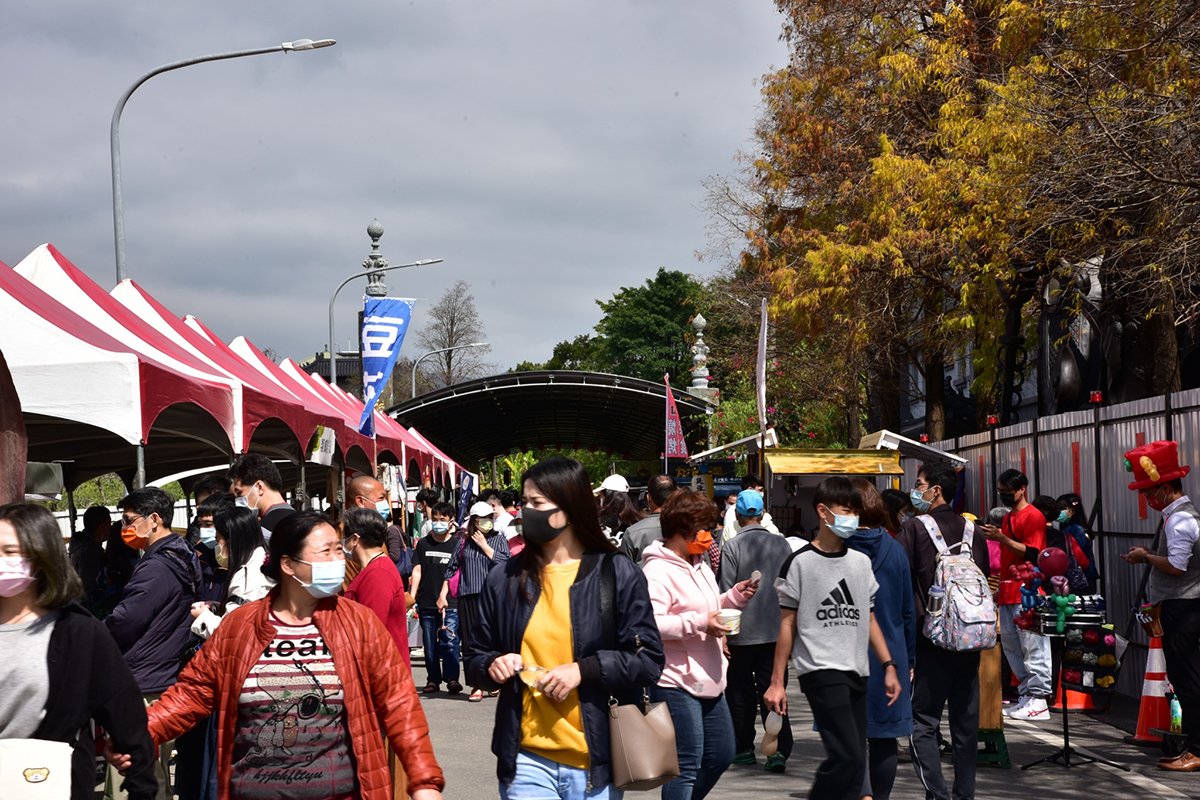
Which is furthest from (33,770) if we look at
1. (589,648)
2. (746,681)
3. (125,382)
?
(746,681)

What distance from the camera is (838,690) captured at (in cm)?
646

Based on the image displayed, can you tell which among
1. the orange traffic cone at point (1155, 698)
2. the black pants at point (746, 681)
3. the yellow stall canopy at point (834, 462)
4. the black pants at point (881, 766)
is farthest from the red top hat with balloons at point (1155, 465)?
the yellow stall canopy at point (834, 462)

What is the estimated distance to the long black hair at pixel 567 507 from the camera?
477 centimetres

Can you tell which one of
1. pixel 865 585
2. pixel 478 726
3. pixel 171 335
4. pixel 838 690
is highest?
pixel 171 335

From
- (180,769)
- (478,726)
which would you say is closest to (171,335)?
(478,726)

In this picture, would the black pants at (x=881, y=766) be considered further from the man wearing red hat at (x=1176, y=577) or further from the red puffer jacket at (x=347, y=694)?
the red puffer jacket at (x=347, y=694)

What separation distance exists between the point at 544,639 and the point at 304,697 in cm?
84

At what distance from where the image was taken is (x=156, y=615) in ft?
21.5

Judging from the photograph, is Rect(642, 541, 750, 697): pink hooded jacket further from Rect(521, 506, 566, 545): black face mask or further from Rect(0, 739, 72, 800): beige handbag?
Rect(0, 739, 72, 800): beige handbag

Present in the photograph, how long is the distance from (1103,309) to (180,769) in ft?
54.8

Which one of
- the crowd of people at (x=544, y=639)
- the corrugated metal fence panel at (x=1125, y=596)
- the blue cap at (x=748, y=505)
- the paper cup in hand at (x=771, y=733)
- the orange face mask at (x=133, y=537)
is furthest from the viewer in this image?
the corrugated metal fence panel at (x=1125, y=596)

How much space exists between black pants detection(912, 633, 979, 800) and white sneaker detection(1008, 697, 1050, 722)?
14.1 ft

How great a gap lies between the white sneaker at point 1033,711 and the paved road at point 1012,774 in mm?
200

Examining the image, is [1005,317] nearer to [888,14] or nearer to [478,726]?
[888,14]
